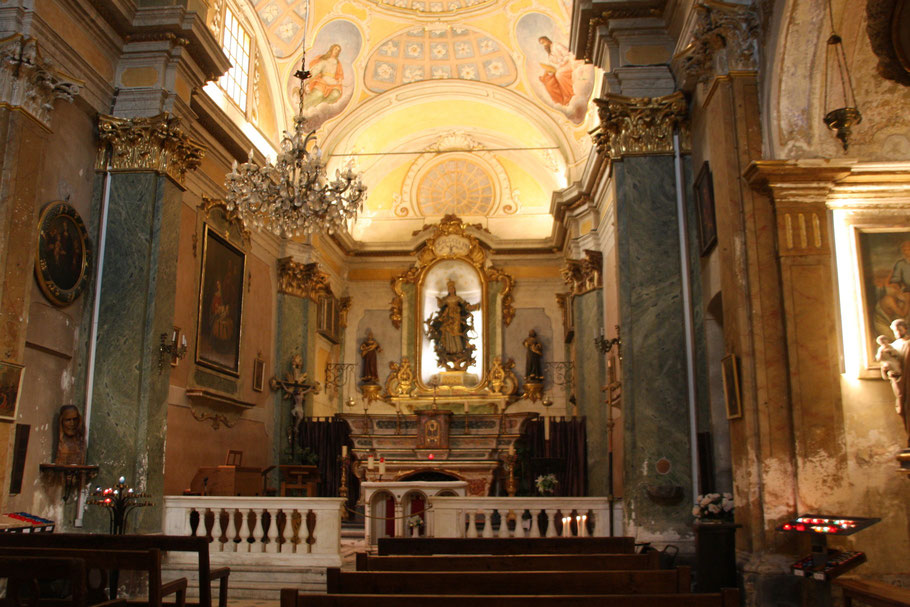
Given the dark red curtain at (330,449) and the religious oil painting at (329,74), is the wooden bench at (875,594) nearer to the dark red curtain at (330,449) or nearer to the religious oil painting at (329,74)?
the dark red curtain at (330,449)

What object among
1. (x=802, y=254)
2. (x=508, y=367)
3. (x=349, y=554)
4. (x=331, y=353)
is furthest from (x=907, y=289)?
(x=331, y=353)

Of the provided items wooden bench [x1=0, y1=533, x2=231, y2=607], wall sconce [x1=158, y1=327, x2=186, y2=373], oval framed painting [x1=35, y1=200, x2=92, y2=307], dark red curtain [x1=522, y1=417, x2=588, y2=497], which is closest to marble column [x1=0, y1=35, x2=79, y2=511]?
oval framed painting [x1=35, y1=200, x2=92, y2=307]

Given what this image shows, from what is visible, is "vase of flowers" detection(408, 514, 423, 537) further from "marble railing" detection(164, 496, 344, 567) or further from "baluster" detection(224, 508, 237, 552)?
"baluster" detection(224, 508, 237, 552)

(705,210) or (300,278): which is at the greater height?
(300,278)

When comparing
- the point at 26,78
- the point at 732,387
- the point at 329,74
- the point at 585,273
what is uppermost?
the point at 329,74

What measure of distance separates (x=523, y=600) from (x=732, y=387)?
14.7 ft

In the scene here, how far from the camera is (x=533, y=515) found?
33.0 feet

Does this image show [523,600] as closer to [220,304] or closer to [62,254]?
[62,254]

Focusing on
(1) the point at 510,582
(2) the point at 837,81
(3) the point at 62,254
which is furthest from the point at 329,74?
(1) the point at 510,582

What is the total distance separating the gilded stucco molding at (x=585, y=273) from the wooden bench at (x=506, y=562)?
1055 cm

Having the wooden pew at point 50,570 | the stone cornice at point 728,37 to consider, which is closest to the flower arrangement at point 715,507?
the stone cornice at point 728,37

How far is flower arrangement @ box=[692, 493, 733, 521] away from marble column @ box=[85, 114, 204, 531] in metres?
6.35

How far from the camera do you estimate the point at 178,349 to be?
10969 mm

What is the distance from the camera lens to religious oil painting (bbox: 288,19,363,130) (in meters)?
16.7
